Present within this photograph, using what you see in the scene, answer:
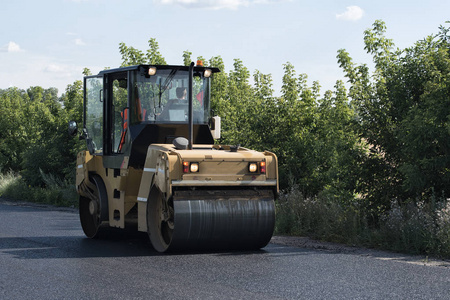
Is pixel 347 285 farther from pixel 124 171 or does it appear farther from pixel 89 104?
pixel 89 104

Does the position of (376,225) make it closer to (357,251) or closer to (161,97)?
(357,251)

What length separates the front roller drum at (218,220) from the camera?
926 cm

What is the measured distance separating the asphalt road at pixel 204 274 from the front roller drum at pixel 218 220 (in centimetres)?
18

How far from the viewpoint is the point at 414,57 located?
12086mm

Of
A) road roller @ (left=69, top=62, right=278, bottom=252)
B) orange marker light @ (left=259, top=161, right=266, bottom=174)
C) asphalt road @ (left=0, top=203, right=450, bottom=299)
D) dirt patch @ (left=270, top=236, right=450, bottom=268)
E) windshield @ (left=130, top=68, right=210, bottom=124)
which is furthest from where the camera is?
windshield @ (left=130, top=68, right=210, bottom=124)

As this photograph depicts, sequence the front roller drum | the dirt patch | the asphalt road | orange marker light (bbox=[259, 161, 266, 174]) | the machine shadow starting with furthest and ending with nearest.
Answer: orange marker light (bbox=[259, 161, 266, 174]) → the machine shadow → the front roller drum → the dirt patch → the asphalt road

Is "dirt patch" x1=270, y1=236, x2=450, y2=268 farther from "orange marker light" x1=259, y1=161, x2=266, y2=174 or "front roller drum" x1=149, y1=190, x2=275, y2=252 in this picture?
"orange marker light" x1=259, y1=161, x2=266, y2=174

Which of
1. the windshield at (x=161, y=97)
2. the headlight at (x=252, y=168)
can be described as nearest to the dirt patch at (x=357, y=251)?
the headlight at (x=252, y=168)

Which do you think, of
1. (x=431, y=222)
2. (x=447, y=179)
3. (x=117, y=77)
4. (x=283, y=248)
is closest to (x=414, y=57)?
(x=447, y=179)

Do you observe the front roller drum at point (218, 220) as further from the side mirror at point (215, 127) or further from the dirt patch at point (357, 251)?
the side mirror at point (215, 127)

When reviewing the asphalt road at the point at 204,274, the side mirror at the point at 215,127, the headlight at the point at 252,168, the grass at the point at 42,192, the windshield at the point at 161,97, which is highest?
the windshield at the point at 161,97

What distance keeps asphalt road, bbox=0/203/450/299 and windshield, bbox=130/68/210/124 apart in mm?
2059

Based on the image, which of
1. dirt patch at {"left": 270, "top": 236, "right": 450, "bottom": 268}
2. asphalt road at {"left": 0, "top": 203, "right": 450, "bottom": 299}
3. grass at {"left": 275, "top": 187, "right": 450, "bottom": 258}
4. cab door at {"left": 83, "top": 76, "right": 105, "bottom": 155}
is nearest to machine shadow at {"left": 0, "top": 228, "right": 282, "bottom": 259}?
asphalt road at {"left": 0, "top": 203, "right": 450, "bottom": 299}

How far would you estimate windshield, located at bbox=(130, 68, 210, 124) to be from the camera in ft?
35.2
